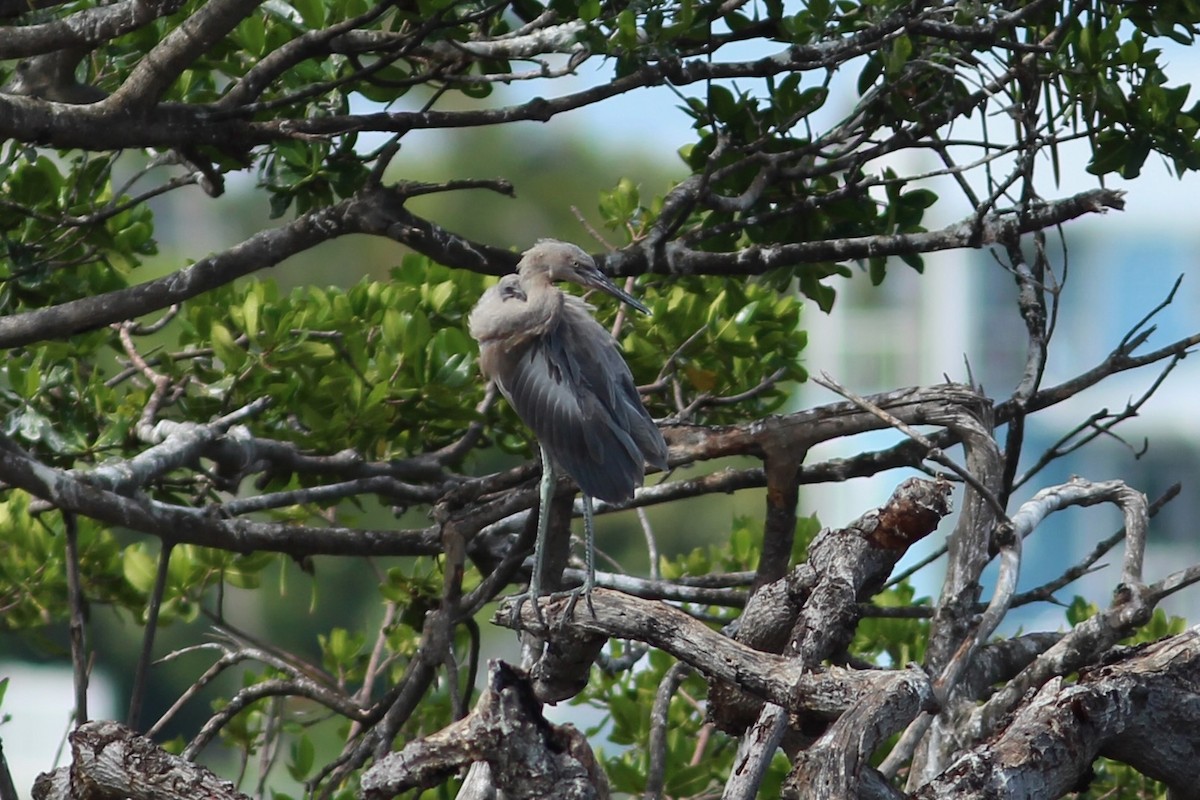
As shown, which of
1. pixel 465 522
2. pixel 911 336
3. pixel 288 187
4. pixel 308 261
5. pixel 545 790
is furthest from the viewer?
pixel 308 261

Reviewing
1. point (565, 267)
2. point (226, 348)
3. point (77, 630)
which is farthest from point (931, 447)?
point (77, 630)

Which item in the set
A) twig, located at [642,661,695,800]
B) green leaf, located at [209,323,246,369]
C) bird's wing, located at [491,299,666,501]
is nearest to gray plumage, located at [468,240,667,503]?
bird's wing, located at [491,299,666,501]

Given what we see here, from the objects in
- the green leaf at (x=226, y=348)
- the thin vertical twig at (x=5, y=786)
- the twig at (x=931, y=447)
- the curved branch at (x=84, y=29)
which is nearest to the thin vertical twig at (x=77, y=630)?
the thin vertical twig at (x=5, y=786)

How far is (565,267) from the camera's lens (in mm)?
3570

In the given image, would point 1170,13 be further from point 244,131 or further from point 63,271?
point 63,271

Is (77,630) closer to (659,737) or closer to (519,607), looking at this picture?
(519,607)

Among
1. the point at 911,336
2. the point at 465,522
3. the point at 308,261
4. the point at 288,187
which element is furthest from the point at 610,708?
the point at 308,261

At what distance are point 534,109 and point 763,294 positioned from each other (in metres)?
1.18

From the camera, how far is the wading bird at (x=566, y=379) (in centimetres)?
332

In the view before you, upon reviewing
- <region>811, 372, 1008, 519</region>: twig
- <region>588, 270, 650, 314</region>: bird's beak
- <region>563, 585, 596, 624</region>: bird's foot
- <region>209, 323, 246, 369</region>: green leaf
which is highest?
<region>588, 270, 650, 314</region>: bird's beak

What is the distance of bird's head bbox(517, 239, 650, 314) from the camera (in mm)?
3566

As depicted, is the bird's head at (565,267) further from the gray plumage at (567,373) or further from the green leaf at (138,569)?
the green leaf at (138,569)

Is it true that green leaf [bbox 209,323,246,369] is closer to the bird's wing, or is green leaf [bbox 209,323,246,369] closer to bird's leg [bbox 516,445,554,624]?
the bird's wing

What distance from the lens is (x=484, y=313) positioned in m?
3.55
